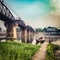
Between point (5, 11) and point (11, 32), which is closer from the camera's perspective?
point (5, 11)

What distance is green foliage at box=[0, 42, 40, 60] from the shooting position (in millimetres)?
3196

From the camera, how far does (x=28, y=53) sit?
129 inches

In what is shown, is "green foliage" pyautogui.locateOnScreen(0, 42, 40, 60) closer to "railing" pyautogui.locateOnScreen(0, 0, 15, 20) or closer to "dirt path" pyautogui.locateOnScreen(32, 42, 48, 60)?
"dirt path" pyautogui.locateOnScreen(32, 42, 48, 60)

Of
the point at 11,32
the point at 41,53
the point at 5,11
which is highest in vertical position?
the point at 5,11

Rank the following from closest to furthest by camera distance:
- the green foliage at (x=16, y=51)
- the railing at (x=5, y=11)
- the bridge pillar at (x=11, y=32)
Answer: the green foliage at (x=16, y=51) < the railing at (x=5, y=11) < the bridge pillar at (x=11, y=32)

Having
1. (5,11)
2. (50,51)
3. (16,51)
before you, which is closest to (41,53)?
(50,51)

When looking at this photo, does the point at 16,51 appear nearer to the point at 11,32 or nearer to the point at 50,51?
the point at 11,32

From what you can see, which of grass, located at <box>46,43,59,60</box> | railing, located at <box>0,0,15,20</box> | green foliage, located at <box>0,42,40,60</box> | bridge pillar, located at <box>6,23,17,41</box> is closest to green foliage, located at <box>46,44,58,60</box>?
grass, located at <box>46,43,59,60</box>

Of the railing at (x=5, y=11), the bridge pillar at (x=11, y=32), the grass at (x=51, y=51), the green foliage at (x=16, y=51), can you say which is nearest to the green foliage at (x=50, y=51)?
the grass at (x=51, y=51)

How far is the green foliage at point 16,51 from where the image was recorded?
320 centimetres

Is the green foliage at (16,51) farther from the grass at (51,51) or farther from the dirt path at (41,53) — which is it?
the grass at (51,51)

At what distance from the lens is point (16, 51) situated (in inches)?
129

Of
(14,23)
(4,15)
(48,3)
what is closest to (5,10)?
(4,15)

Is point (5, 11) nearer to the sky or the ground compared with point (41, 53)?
nearer to the sky
